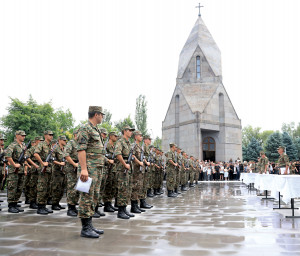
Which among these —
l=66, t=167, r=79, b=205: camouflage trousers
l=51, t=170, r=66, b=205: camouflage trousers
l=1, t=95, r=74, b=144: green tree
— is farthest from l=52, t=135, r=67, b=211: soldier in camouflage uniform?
l=1, t=95, r=74, b=144: green tree

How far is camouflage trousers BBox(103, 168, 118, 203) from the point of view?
8255mm

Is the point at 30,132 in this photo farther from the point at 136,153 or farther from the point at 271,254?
the point at 271,254

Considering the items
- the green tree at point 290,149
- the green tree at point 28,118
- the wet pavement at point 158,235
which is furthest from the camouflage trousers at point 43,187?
the green tree at point 290,149

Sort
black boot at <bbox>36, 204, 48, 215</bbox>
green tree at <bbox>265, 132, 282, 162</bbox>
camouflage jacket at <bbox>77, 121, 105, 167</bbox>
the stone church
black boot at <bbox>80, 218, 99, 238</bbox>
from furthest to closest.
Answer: green tree at <bbox>265, 132, 282, 162</bbox> < the stone church < black boot at <bbox>36, 204, 48, 215</bbox> < camouflage jacket at <bbox>77, 121, 105, 167</bbox> < black boot at <bbox>80, 218, 99, 238</bbox>

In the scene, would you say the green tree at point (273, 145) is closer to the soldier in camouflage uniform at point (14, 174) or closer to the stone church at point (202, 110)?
the stone church at point (202, 110)

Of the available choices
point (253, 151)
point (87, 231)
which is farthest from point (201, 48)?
point (87, 231)

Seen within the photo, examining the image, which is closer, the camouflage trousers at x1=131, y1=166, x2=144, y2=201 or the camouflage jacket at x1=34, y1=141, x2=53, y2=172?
the camouflage trousers at x1=131, y1=166, x2=144, y2=201

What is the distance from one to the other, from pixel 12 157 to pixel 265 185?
8.68 meters

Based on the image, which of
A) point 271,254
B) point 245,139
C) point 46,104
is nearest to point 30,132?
point 46,104

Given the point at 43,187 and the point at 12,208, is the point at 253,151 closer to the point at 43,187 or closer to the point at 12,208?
the point at 43,187

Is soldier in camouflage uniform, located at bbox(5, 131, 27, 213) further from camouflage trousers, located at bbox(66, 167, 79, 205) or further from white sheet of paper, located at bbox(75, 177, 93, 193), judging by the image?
white sheet of paper, located at bbox(75, 177, 93, 193)

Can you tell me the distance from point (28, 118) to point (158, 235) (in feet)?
122

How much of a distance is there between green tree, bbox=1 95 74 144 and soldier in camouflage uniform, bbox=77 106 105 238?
34.4 m

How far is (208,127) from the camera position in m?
33.2
